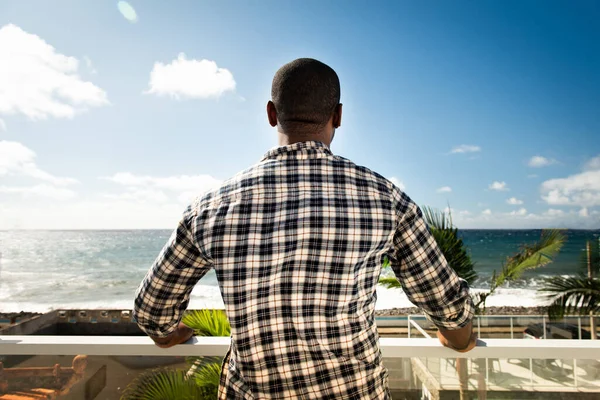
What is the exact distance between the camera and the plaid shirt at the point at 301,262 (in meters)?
0.57

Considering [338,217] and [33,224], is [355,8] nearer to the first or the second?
[338,217]

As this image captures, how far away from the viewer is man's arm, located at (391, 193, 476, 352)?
665 millimetres

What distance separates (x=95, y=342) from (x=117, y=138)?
47.2m

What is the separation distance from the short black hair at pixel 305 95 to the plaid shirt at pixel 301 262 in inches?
2.0

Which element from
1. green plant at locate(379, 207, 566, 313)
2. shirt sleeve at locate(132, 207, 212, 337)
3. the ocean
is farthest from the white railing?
the ocean

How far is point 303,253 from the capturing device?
56cm

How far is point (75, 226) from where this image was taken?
178 ft

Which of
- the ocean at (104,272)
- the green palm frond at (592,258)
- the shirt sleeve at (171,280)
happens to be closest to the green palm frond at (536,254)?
the green palm frond at (592,258)

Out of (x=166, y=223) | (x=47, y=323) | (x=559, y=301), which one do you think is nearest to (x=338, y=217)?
(x=47, y=323)

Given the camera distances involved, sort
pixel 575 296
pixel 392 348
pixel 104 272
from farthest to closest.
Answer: pixel 104 272, pixel 575 296, pixel 392 348

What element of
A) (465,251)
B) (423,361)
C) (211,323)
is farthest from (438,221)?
(423,361)

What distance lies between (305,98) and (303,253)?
0.94 ft

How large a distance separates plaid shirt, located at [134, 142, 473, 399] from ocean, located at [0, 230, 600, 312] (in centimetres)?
1520

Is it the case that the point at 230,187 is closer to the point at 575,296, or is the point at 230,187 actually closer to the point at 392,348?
the point at 392,348
